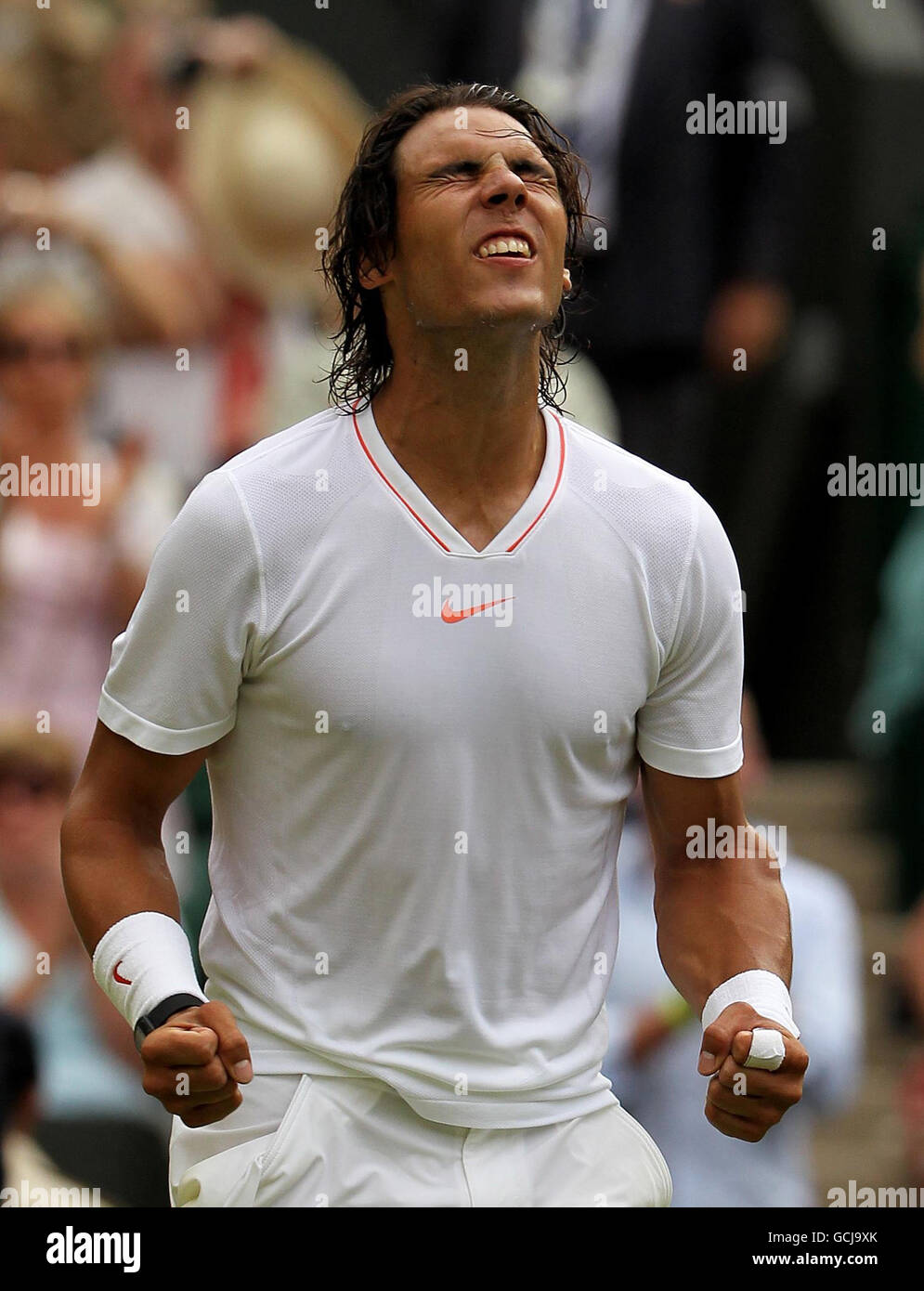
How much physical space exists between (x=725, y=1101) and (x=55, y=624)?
291 centimetres

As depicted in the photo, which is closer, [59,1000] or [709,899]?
[709,899]

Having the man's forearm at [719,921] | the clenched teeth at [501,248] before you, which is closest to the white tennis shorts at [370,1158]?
the man's forearm at [719,921]

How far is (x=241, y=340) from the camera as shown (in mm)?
6223

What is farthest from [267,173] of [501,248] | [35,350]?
[501,248]

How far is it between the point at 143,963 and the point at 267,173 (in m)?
3.84

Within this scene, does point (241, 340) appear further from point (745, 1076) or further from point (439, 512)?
point (745, 1076)

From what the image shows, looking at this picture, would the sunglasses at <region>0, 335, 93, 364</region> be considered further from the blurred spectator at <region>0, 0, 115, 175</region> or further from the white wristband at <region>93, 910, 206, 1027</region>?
the white wristband at <region>93, 910, 206, 1027</region>

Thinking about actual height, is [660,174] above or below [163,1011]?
above

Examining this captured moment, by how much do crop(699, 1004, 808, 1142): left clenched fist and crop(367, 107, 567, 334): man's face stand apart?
0.95 meters

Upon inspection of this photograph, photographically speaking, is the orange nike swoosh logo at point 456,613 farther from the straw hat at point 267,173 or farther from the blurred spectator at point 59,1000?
the straw hat at point 267,173

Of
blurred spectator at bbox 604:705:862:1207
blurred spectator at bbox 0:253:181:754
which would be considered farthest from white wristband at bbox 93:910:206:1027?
blurred spectator at bbox 0:253:181:754

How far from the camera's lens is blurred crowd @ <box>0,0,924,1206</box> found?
499cm

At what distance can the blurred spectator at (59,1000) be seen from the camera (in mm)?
5059
